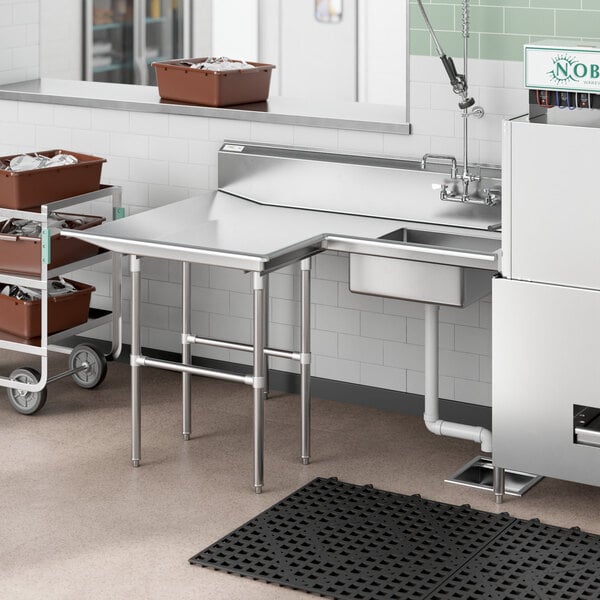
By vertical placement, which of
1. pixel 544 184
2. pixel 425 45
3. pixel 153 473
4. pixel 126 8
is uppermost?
pixel 126 8

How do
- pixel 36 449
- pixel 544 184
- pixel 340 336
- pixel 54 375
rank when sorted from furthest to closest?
pixel 54 375 < pixel 340 336 < pixel 36 449 < pixel 544 184

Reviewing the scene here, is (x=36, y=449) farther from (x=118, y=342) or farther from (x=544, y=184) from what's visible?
(x=544, y=184)

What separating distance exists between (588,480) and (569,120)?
46.0 inches

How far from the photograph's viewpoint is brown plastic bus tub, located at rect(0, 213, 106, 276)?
530 centimetres

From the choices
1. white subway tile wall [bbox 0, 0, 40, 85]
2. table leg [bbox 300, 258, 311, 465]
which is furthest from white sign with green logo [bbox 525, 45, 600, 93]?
white subway tile wall [bbox 0, 0, 40, 85]

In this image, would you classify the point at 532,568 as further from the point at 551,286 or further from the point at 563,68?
the point at 563,68

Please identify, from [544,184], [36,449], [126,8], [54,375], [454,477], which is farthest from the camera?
[126,8]

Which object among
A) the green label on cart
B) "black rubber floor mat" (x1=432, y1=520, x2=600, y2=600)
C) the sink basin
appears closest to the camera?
"black rubber floor mat" (x1=432, y1=520, x2=600, y2=600)

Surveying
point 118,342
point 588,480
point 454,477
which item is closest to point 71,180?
point 118,342

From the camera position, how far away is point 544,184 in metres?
4.16

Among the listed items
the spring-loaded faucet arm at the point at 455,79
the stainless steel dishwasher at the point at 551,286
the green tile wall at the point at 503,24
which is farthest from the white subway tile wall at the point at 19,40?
the stainless steel dishwasher at the point at 551,286

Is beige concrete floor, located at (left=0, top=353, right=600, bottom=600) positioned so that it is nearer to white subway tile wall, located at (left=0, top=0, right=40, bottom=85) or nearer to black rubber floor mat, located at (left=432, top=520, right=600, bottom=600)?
black rubber floor mat, located at (left=432, top=520, right=600, bottom=600)

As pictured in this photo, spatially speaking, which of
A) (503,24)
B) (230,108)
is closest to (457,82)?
(503,24)

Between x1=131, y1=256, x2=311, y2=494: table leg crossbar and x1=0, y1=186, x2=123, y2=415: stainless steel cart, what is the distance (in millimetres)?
560
